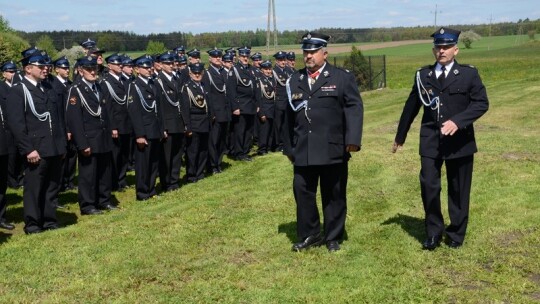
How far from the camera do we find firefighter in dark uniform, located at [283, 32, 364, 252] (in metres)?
6.14

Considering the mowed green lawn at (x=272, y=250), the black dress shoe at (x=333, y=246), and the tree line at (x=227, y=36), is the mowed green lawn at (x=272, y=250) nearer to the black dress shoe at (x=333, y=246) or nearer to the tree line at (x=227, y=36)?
the black dress shoe at (x=333, y=246)

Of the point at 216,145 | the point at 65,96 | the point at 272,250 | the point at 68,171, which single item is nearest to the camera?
the point at 272,250

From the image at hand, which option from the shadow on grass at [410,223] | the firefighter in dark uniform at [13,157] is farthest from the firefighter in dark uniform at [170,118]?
the shadow on grass at [410,223]

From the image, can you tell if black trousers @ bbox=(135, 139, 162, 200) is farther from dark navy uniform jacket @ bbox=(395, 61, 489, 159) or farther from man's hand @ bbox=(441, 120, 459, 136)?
man's hand @ bbox=(441, 120, 459, 136)

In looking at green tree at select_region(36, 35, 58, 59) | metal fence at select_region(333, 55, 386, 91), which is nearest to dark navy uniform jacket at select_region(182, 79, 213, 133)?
green tree at select_region(36, 35, 58, 59)

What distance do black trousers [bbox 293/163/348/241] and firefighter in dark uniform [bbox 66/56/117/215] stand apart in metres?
3.64

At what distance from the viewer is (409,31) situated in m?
101

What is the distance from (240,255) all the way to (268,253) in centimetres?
29

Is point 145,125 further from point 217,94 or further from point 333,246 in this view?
point 333,246

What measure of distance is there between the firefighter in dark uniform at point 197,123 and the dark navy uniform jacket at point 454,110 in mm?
5503

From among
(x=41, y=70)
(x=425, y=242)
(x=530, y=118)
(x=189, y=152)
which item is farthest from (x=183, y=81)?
(x=530, y=118)

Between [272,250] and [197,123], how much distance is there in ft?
16.4

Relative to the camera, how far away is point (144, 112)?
966 centimetres

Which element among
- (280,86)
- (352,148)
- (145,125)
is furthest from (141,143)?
(280,86)
